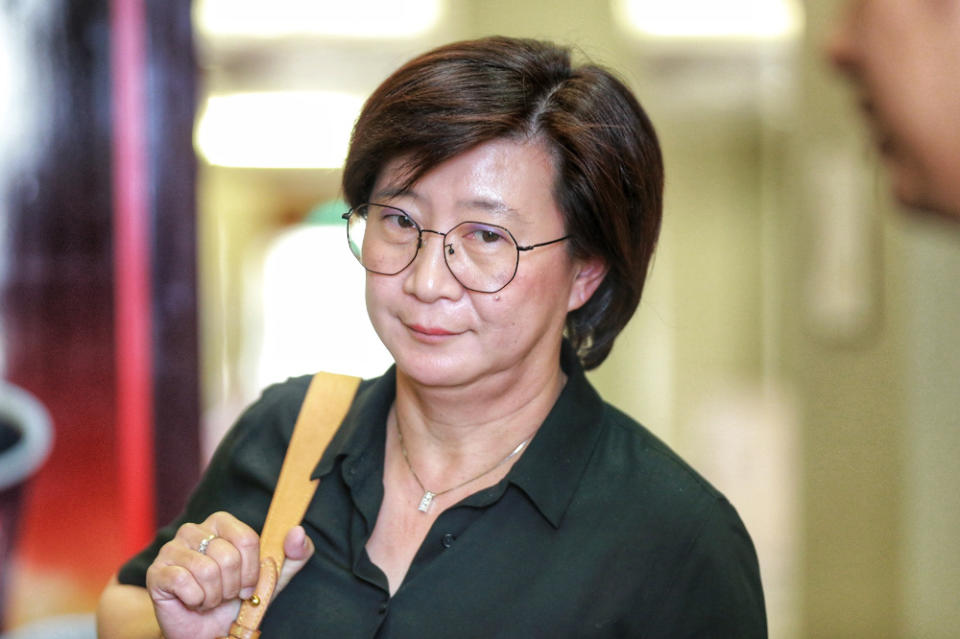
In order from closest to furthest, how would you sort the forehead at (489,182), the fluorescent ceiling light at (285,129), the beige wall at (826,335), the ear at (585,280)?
the forehead at (489,182)
the ear at (585,280)
the fluorescent ceiling light at (285,129)
the beige wall at (826,335)

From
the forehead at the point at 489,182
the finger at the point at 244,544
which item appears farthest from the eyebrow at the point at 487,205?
the finger at the point at 244,544

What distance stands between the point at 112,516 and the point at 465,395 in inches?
42.5

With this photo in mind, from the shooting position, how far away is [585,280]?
1620 mm

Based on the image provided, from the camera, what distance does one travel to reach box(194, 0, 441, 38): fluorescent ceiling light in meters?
4.19

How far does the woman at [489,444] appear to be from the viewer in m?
1.39

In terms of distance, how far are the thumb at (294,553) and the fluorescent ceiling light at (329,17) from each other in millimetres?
3117

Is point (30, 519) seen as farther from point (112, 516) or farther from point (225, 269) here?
point (225, 269)

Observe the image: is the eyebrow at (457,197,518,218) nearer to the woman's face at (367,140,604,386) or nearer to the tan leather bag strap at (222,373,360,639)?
the woman's face at (367,140,604,386)

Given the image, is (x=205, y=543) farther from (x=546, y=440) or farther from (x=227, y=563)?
(x=546, y=440)

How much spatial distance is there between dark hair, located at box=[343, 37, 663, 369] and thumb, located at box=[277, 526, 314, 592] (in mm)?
503

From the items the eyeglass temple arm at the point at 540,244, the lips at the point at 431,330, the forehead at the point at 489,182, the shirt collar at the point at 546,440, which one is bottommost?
the shirt collar at the point at 546,440

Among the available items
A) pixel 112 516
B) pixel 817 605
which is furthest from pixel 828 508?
pixel 112 516

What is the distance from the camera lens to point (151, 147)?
89.6 inches

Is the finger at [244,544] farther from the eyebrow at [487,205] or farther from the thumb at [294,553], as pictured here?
Answer: the eyebrow at [487,205]
